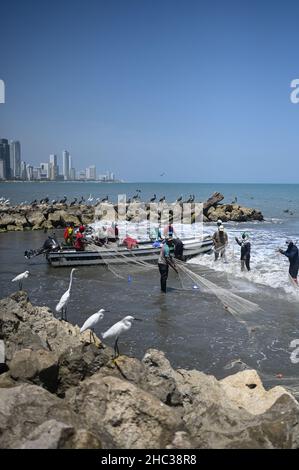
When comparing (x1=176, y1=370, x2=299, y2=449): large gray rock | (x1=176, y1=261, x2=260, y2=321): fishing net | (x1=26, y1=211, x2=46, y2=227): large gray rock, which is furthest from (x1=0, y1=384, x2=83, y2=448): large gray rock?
(x1=26, y1=211, x2=46, y2=227): large gray rock

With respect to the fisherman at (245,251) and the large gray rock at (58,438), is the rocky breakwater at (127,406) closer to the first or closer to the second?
the large gray rock at (58,438)

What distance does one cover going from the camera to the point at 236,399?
257 inches

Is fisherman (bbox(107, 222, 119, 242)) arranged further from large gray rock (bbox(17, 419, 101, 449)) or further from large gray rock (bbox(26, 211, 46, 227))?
large gray rock (bbox(17, 419, 101, 449))

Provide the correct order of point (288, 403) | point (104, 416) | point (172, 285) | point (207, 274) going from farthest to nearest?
point (207, 274), point (172, 285), point (288, 403), point (104, 416)

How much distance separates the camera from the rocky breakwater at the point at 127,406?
4.45 metres

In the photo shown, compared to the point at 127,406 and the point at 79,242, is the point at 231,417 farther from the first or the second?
the point at 79,242

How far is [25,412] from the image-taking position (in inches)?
180

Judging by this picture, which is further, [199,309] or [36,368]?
→ [199,309]

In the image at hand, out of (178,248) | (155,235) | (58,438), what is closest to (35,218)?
(155,235)

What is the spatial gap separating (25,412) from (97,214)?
34875mm

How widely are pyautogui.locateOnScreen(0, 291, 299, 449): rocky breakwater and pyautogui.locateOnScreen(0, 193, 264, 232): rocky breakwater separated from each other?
81.7 feet
